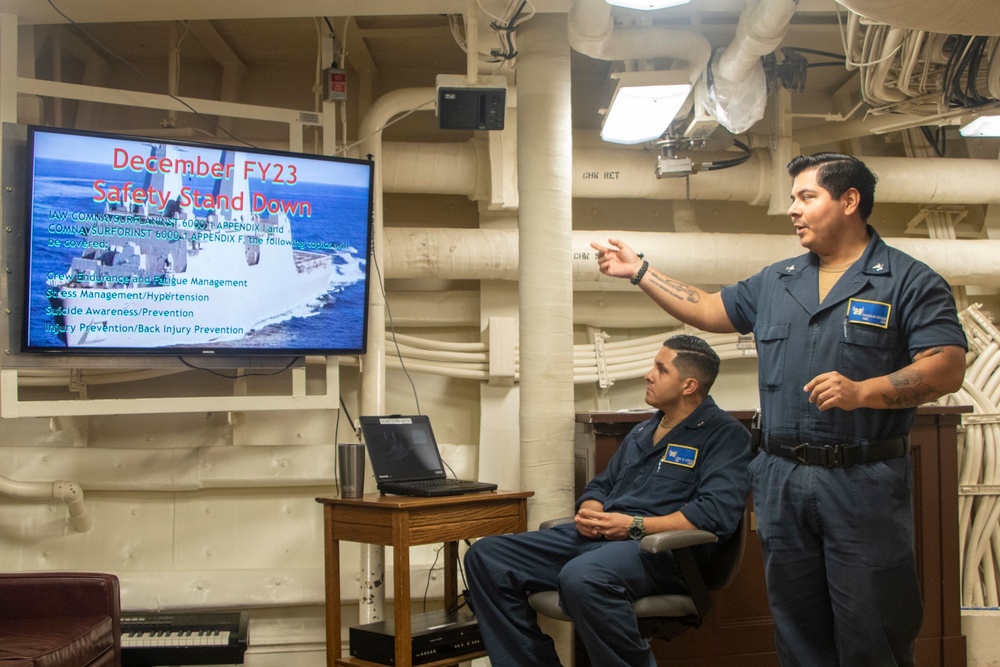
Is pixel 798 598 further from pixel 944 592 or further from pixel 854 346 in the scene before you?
pixel 944 592

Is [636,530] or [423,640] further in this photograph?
[423,640]

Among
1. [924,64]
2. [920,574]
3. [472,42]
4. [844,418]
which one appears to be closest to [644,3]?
[472,42]

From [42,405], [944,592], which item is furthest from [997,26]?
[42,405]

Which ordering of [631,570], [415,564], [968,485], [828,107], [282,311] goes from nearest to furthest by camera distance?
[631,570], [282,311], [415,564], [968,485], [828,107]

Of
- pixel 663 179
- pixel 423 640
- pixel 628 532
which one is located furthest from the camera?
pixel 663 179

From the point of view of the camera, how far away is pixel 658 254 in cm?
414

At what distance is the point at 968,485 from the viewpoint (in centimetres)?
409

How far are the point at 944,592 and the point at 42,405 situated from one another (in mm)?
3432

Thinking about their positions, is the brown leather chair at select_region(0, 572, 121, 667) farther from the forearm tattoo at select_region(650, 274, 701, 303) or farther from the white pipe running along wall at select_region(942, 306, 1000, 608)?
the white pipe running along wall at select_region(942, 306, 1000, 608)

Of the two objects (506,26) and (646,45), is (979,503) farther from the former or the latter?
(506,26)

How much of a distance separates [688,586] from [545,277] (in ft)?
4.05

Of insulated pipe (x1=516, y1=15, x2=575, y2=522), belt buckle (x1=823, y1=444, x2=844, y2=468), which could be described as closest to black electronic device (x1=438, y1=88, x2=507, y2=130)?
insulated pipe (x1=516, y1=15, x2=575, y2=522)

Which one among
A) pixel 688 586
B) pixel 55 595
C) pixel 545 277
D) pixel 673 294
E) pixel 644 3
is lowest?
pixel 55 595

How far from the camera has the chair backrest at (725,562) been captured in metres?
2.68
